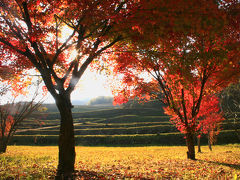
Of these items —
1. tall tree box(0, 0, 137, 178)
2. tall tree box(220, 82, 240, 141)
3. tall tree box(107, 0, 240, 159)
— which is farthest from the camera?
tall tree box(220, 82, 240, 141)

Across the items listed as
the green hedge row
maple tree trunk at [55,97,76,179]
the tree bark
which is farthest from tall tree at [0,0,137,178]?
the green hedge row

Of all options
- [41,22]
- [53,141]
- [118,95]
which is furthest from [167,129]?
[41,22]

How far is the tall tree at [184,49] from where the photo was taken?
14.2ft

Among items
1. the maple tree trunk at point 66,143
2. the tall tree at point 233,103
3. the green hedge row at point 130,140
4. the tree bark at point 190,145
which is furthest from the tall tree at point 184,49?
the green hedge row at point 130,140

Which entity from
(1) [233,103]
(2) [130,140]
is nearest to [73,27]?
(1) [233,103]

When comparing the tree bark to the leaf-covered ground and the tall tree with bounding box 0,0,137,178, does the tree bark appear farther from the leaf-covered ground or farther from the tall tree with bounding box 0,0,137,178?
the tall tree with bounding box 0,0,137,178

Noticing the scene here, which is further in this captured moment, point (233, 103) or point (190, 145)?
point (233, 103)

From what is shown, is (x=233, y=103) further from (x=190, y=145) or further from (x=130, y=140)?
(x=130, y=140)

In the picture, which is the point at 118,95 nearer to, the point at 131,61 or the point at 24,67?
the point at 131,61

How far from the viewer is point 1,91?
1458cm

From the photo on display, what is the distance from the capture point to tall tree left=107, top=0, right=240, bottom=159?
4.32 m

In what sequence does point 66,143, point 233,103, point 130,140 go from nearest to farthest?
1. point 66,143
2. point 233,103
3. point 130,140

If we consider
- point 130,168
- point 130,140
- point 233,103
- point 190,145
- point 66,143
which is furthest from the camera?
point 130,140

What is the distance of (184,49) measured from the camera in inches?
354
